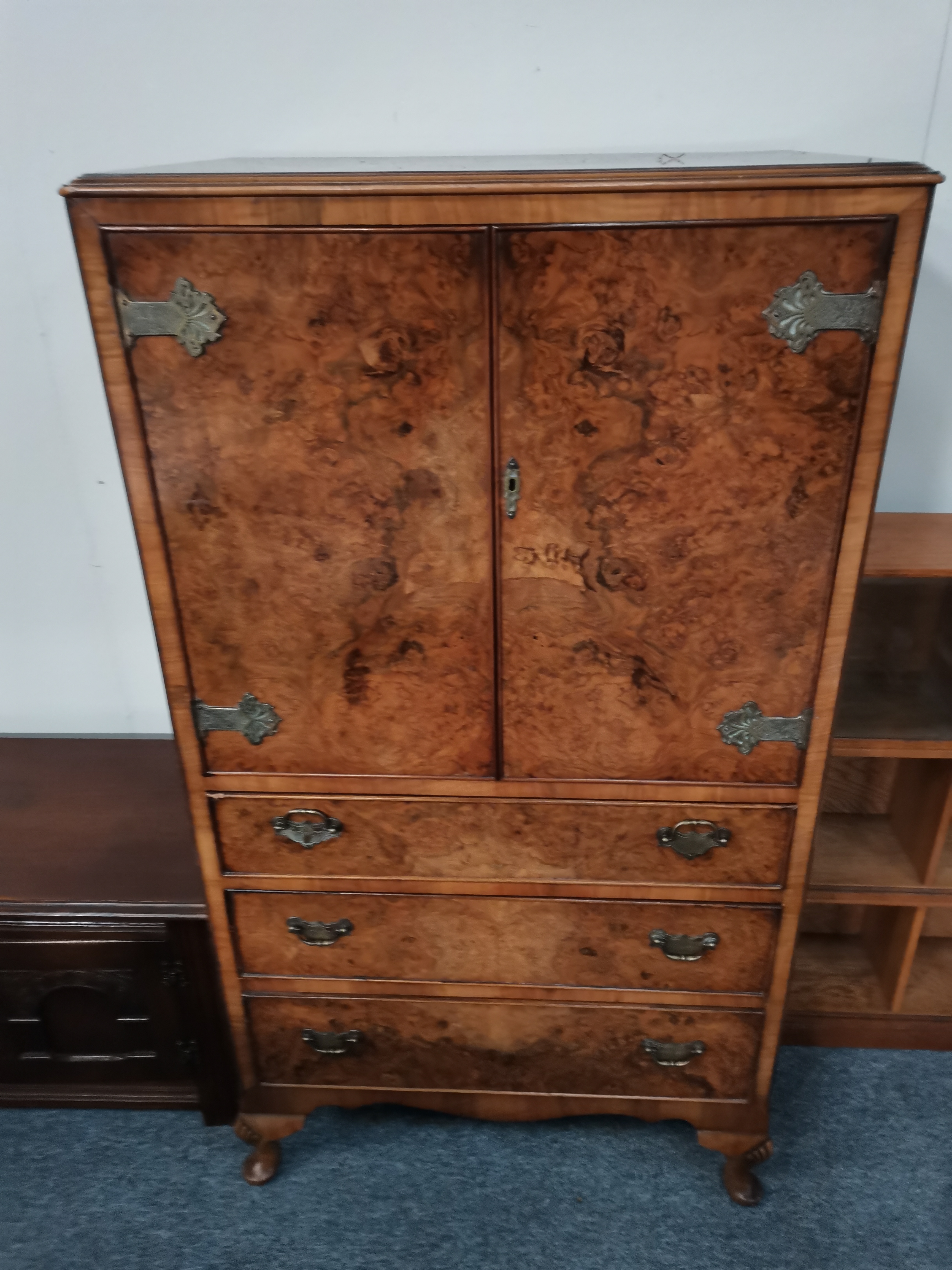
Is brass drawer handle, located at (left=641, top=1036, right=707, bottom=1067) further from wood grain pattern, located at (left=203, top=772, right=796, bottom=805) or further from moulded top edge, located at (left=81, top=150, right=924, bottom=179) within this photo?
moulded top edge, located at (left=81, top=150, right=924, bottom=179)

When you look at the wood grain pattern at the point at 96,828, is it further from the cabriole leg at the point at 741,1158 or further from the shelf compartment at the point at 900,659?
the shelf compartment at the point at 900,659

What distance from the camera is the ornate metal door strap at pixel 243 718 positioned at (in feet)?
4.61

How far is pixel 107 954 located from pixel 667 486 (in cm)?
136

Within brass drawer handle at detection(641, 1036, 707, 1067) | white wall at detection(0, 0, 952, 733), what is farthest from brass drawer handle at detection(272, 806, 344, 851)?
white wall at detection(0, 0, 952, 733)

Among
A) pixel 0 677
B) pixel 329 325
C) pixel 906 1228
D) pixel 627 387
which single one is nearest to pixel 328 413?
pixel 329 325

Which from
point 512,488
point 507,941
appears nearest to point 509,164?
point 512,488

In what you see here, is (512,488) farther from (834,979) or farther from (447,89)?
(834,979)

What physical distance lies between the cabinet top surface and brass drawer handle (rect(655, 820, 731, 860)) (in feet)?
2.96

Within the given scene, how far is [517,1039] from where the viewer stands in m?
1.67

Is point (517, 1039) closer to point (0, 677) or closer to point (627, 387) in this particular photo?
point (627, 387)

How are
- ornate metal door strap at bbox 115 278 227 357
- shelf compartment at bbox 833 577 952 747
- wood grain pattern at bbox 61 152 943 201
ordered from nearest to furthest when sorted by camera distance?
1. wood grain pattern at bbox 61 152 943 201
2. ornate metal door strap at bbox 115 278 227 357
3. shelf compartment at bbox 833 577 952 747

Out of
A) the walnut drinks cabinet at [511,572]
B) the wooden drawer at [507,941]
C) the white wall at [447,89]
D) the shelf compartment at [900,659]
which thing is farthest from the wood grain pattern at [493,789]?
the white wall at [447,89]

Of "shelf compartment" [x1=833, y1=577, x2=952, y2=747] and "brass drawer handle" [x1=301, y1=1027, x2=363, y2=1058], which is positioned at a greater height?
"shelf compartment" [x1=833, y1=577, x2=952, y2=747]

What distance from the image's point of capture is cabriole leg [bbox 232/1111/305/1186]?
178 centimetres
